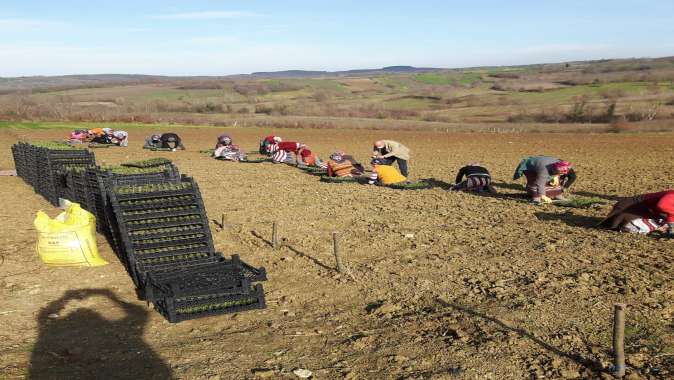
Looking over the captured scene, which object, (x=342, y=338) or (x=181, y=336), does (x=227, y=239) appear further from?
(x=342, y=338)

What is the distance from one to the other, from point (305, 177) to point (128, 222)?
10470 millimetres

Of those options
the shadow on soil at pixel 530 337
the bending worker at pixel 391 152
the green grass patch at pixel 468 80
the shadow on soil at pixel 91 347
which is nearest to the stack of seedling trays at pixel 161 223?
the shadow on soil at pixel 91 347

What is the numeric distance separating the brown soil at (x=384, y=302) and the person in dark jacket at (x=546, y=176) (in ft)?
1.80

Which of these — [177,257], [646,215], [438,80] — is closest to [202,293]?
[177,257]

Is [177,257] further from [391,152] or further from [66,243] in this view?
[391,152]

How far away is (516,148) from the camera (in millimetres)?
27469

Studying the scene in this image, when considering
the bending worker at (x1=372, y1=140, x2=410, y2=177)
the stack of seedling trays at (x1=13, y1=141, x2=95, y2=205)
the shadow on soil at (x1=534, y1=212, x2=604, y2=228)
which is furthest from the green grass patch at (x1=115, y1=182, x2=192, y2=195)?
the bending worker at (x1=372, y1=140, x2=410, y2=177)

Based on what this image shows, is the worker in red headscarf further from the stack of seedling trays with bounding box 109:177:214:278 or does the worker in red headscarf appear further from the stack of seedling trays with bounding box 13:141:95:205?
the stack of seedling trays with bounding box 13:141:95:205

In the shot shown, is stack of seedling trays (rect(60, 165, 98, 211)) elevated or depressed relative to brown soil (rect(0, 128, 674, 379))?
elevated

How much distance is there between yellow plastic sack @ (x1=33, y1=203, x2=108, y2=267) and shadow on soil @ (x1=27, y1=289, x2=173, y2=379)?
1548mm

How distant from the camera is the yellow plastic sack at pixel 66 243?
9.09 metres

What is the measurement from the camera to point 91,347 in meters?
6.20

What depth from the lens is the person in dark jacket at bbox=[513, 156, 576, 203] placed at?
13.4 metres

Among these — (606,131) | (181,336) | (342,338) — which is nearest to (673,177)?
(342,338)
